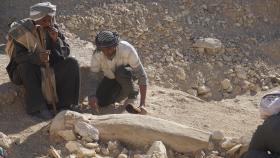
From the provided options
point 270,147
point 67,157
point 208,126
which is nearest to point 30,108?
point 67,157

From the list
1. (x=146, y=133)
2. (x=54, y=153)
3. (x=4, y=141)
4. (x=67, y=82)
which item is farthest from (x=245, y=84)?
(x=4, y=141)

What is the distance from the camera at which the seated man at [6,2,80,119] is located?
17.3 ft

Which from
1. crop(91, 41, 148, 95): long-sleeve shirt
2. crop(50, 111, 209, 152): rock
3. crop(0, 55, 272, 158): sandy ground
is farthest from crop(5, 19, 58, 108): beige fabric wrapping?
crop(50, 111, 209, 152): rock

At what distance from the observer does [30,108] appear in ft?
17.5

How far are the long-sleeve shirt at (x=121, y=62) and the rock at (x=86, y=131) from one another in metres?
0.89

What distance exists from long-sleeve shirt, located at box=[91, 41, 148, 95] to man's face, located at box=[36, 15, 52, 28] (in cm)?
58

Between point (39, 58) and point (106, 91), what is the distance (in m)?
0.85

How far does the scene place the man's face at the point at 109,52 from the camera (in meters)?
5.47

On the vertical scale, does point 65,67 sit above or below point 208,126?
above

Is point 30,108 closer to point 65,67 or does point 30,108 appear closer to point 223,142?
point 65,67

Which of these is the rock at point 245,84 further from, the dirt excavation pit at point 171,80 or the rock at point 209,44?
the rock at point 209,44

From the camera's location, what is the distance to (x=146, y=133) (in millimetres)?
4871

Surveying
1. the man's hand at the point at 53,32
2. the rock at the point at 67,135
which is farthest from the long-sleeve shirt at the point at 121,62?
the rock at the point at 67,135

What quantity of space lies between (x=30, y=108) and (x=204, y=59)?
2756 millimetres
